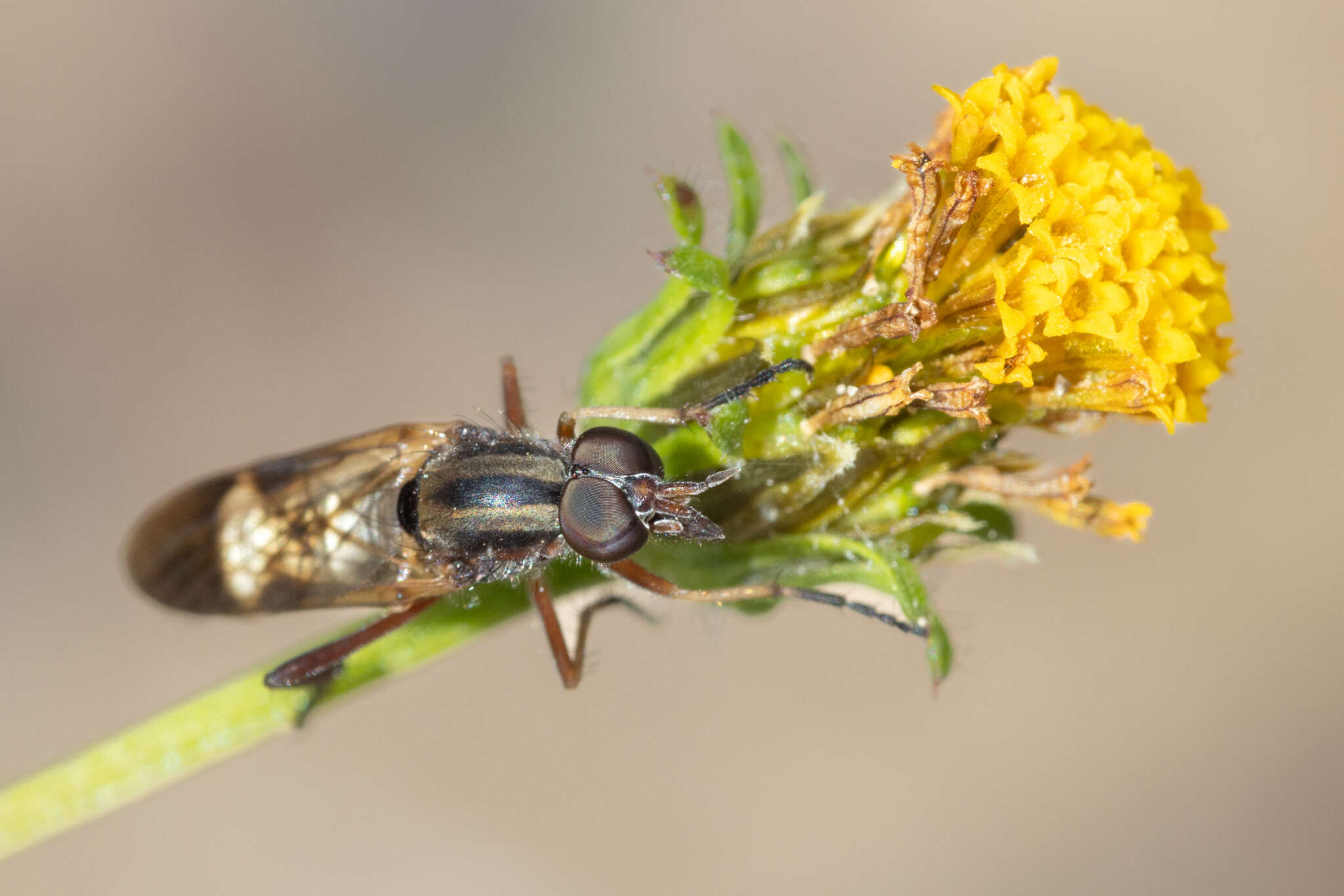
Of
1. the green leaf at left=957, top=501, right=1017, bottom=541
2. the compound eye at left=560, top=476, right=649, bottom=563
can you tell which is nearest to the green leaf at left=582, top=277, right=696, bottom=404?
the compound eye at left=560, top=476, right=649, bottom=563

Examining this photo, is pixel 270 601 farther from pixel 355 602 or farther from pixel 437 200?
pixel 437 200

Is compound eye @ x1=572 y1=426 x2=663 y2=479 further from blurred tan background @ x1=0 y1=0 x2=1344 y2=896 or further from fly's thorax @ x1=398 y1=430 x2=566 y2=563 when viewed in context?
blurred tan background @ x1=0 y1=0 x2=1344 y2=896

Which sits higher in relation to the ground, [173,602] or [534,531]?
[534,531]

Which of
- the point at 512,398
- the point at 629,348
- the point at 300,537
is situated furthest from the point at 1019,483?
the point at 300,537

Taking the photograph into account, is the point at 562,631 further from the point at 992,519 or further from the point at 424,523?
the point at 992,519

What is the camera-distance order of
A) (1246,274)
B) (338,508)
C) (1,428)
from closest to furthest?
(338,508), (1,428), (1246,274)

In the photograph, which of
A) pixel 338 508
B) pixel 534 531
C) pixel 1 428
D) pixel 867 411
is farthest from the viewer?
pixel 1 428

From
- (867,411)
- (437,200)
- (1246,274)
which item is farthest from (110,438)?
(1246,274)

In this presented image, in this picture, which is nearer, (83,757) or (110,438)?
(83,757)
